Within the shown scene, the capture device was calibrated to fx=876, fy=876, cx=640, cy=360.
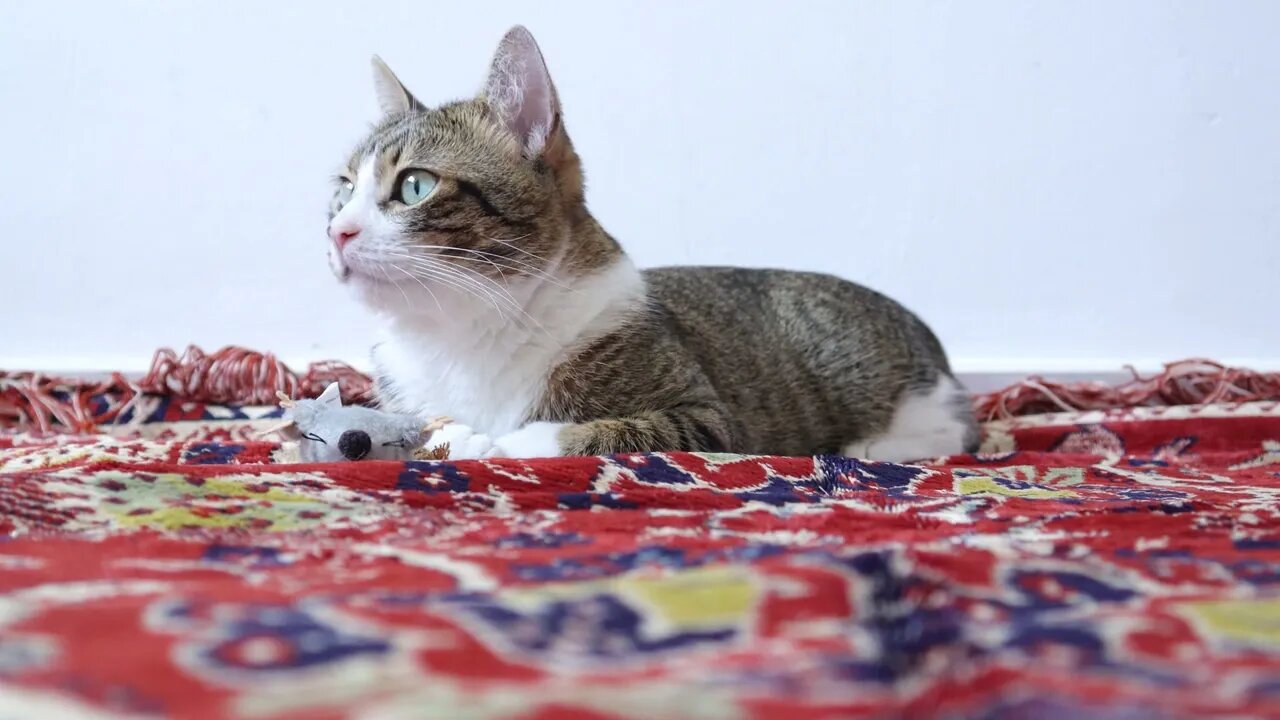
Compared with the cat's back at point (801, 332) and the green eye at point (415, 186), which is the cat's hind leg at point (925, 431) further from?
the green eye at point (415, 186)

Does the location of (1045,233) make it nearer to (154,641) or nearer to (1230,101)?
(1230,101)

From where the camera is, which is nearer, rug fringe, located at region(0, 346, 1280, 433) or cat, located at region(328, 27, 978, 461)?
cat, located at region(328, 27, 978, 461)

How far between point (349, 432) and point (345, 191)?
0.42 m

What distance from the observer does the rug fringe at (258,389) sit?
1.62m

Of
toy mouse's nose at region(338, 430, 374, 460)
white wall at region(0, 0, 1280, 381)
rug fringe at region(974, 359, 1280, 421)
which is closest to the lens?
toy mouse's nose at region(338, 430, 374, 460)

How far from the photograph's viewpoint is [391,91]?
1.42 m

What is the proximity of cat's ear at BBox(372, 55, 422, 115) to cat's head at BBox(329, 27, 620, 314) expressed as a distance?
101mm

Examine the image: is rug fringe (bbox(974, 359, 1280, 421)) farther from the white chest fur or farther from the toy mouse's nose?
the toy mouse's nose

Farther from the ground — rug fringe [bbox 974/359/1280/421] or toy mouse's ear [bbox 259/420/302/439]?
rug fringe [bbox 974/359/1280/421]

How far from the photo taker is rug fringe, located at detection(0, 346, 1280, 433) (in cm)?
162

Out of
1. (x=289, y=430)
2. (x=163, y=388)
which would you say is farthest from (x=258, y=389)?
(x=289, y=430)

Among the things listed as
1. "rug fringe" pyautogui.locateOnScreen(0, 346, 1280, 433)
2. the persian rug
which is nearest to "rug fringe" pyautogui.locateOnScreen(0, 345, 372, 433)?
"rug fringe" pyautogui.locateOnScreen(0, 346, 1280, 433)

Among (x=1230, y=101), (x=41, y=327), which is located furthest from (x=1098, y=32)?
(x=41, y=327)

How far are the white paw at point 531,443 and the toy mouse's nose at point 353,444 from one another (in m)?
0.15
